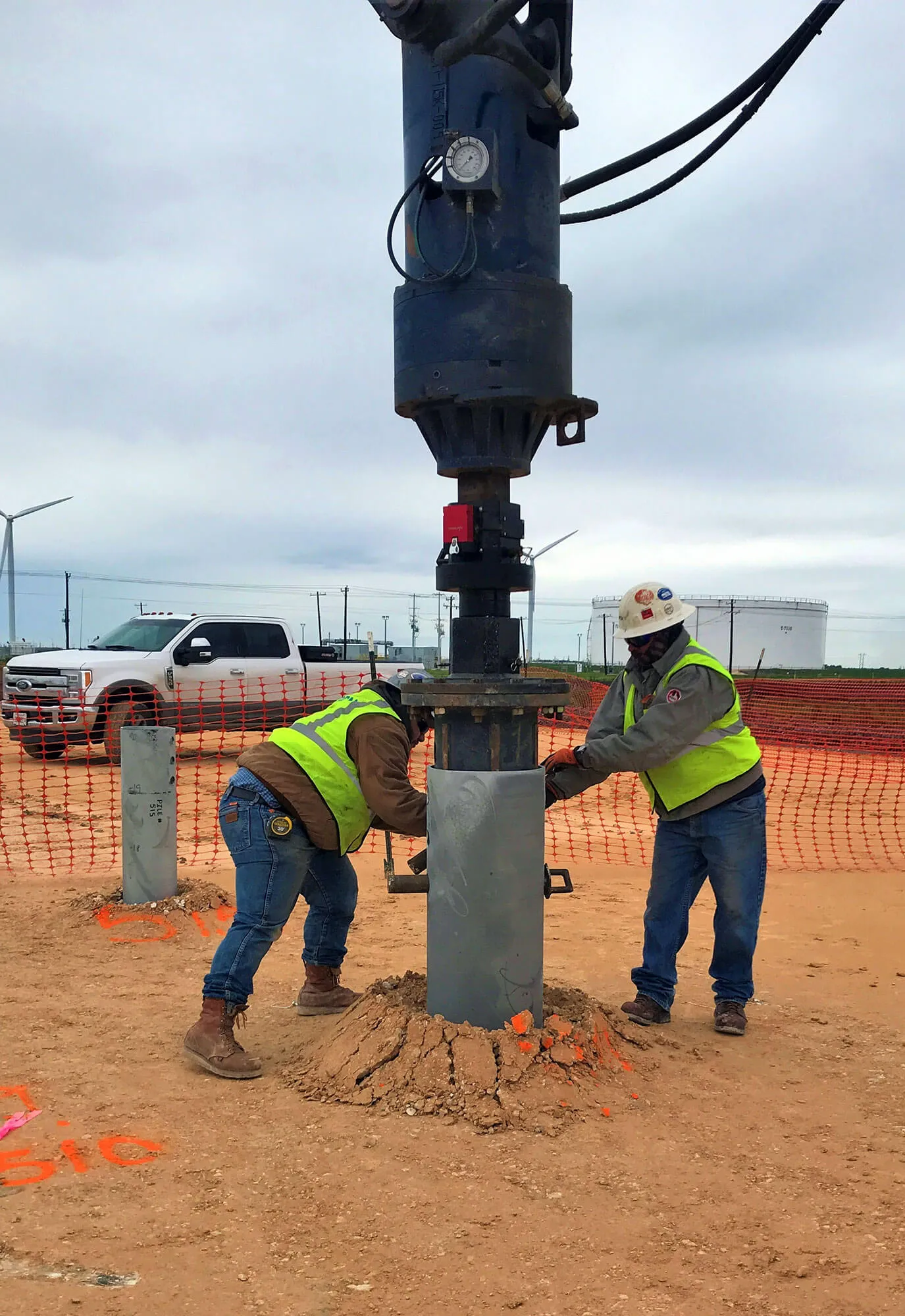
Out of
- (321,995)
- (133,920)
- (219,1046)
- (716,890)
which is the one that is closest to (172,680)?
(133,920)

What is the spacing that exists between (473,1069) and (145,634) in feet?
38.3

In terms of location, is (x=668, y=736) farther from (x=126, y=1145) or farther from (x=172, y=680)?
(x=172, y=680)

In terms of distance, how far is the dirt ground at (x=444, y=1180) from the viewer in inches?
109

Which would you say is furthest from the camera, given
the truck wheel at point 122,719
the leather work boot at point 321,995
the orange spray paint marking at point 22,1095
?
the truck wheel at point 122,719

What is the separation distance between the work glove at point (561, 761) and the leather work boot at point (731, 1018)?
1.23 metres

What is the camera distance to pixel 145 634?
14.7m

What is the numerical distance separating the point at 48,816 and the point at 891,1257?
887 centimetres

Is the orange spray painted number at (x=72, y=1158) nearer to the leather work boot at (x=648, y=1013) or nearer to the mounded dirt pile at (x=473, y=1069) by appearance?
the mounded dirt pile at (x=473, y=1069)

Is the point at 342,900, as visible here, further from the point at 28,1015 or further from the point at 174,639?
the point at 174,639

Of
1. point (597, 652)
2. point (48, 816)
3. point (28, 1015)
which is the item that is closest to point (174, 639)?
point (48, 816)

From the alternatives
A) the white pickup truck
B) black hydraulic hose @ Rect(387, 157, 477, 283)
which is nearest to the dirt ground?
black hydraulic hose @ Rect(387, 157, 477, 283)

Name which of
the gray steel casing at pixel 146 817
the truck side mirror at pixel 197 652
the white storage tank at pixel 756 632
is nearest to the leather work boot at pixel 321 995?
the gray steel casing at pixel 146 817

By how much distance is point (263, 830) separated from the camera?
4305 millimetres

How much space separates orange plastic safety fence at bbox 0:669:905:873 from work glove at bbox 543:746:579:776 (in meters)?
2.43
